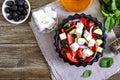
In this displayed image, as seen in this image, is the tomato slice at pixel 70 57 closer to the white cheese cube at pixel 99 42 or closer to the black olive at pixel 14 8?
the white cheese cube at pixel 99 42

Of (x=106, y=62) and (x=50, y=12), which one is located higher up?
(x=50, y=12)

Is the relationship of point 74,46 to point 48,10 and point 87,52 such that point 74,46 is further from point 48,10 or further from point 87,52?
point 48,10

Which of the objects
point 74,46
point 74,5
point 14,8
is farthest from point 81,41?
point 14,8

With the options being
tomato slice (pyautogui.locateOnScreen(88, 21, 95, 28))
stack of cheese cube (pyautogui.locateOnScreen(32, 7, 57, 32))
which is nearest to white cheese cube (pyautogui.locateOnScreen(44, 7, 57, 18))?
stack of cheese cube (pyautogui.locateOnScreen(32, 7, 57, 32))

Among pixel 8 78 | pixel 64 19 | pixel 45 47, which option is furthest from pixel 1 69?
pixel 64 19

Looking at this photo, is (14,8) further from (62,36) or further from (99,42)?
(99,42)

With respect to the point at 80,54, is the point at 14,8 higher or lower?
higher

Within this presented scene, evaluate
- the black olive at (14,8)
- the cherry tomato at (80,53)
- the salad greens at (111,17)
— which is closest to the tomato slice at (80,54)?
the cherry tomato at (80,53)

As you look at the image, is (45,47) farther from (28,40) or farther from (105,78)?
(105,78)

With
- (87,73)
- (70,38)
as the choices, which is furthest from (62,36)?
(87,73)
